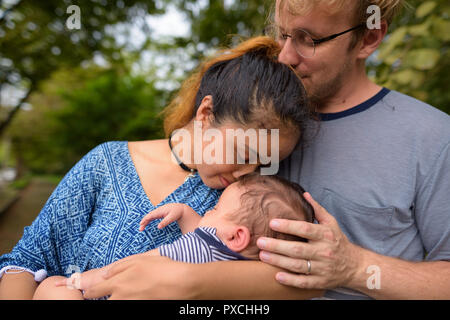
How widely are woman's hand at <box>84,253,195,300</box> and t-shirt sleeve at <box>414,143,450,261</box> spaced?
1161mm

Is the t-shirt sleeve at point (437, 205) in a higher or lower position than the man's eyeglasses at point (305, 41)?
lower

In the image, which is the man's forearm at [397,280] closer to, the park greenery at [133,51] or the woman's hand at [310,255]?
the woman's hand at [310,255]

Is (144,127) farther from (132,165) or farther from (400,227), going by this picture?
(400,227)

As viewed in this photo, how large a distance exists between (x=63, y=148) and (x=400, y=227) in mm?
7824

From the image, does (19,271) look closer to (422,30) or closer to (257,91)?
(257,91)

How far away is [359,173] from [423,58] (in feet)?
3.21

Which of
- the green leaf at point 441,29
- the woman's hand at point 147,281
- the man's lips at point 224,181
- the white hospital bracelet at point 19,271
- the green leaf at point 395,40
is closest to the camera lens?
the woman's hand at point 147,281

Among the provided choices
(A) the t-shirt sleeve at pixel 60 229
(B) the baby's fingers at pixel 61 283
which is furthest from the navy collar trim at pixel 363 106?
(B) the baby's fingers at pixel 61 283

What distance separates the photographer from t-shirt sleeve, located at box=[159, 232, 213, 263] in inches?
51.8

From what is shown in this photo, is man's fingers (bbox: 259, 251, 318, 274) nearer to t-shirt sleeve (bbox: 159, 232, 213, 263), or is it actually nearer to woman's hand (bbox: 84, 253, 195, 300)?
t-shirt sleeve (bbox: 159, 232, 213, 263)

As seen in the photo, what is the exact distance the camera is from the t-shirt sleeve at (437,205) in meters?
1.55

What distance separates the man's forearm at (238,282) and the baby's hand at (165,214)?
35 cm

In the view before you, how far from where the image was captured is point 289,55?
1.81 meters

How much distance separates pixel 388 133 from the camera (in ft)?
5.65
